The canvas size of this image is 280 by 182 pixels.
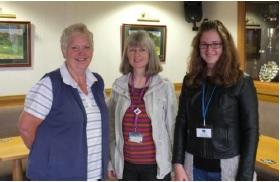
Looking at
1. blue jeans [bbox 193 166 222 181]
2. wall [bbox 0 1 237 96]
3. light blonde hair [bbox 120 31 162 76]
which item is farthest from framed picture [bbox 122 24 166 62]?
blue jeans [bbox 193 166 222 181]

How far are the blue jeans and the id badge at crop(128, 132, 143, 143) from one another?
0.39 meters

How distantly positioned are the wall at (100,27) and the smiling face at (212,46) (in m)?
2.71

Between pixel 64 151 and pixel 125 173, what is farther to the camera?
pixel 125 173

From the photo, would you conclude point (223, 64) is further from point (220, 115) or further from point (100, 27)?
point (100, 27)

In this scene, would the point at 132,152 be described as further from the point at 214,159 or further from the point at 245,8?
the point at 245,8

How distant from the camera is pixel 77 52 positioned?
1.83m

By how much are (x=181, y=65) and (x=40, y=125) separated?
3.54m

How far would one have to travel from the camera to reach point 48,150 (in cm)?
173

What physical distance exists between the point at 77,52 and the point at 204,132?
0.71m

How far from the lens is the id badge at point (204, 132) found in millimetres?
1716

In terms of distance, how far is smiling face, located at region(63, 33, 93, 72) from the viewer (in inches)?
72.1

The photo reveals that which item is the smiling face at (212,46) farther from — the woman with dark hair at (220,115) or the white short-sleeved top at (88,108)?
the white short-sleeved top at (88,108)

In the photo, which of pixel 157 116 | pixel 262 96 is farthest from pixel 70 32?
pixel 262 96

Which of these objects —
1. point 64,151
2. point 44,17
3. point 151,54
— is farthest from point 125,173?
point 44,17
